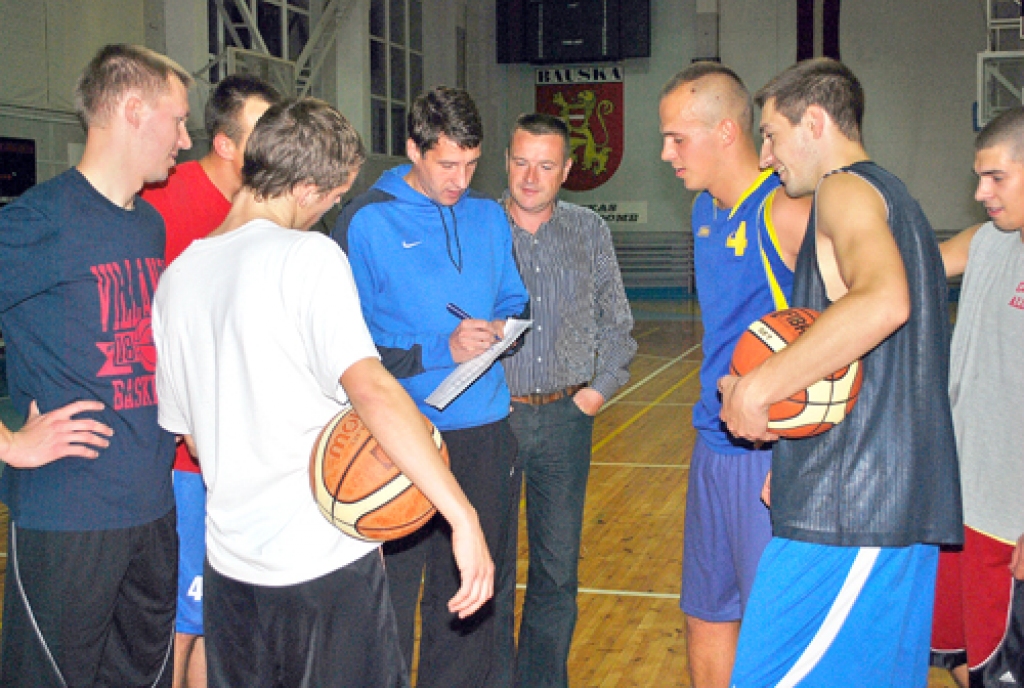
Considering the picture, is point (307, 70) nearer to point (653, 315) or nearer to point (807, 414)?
point (653, 315)

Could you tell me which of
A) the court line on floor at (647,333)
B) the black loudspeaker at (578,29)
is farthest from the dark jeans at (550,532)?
the black loudspeaker at (578,29)

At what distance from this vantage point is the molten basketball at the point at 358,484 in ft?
6.23

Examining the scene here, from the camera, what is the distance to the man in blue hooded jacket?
2.95m

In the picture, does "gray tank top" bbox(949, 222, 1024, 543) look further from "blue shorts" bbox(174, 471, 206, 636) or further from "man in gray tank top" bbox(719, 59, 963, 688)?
"blue shorts" bbox(174, 471, 206, 636)

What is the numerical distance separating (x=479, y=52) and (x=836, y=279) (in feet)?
60.0

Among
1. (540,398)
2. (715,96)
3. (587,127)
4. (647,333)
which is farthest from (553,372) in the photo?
(587,127)

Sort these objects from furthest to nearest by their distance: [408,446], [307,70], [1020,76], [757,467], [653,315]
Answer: [653,315], [307,70], [1020,76], [757,467], [408,446]

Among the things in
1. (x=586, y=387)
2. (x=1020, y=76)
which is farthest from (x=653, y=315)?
(x=586, y=387)

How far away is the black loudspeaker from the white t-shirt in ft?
60.3

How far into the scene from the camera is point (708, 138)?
9.53ft

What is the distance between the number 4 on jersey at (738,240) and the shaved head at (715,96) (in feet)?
1.12

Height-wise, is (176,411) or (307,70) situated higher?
(307,70)

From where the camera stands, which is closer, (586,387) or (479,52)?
(586,387)

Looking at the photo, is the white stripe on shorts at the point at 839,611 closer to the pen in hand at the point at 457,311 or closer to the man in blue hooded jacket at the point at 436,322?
the man in blue hooded jacket at the point at 436,322
